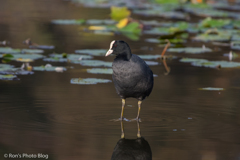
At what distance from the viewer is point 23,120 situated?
20.0ft

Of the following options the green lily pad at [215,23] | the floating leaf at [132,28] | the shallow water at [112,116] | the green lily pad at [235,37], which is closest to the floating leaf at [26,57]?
the shallow water at [112,116]

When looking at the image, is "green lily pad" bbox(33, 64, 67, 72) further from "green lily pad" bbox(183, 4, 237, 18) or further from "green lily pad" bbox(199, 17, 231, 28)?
"green lily pad" bbox(183, 4, 237, 18)

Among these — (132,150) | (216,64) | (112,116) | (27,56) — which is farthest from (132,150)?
(27,56)

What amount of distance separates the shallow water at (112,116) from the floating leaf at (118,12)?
6151 millimetres

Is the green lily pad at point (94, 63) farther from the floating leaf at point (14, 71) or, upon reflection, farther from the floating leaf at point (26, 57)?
the floating leaf at point (14, 71)

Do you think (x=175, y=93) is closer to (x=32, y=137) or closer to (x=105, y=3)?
(x=32, y=137)

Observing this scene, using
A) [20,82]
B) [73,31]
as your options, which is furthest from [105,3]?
[20,82]

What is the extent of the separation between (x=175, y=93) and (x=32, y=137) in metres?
2.97

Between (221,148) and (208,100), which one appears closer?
(221,148)

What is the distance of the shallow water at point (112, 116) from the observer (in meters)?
5.16

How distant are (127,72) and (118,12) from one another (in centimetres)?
1064

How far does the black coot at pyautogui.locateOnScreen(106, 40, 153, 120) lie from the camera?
618cm

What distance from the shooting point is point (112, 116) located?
646 cm

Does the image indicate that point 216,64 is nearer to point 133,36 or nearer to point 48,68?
point 48,68
